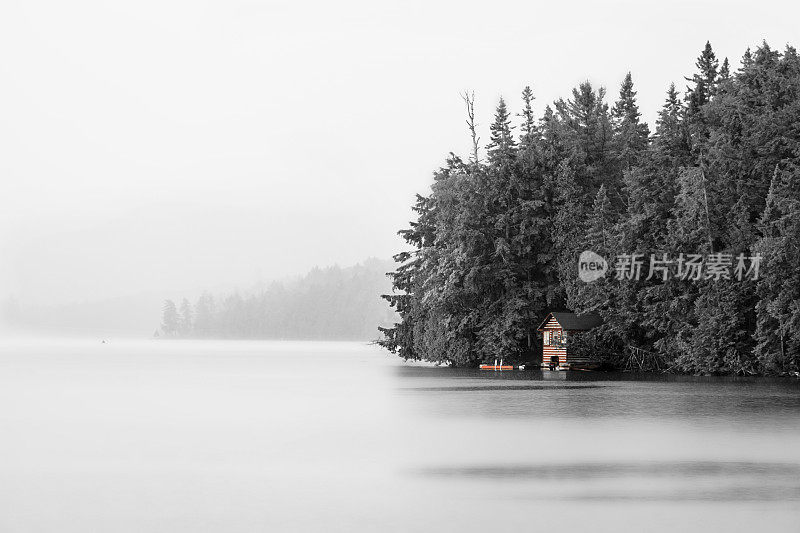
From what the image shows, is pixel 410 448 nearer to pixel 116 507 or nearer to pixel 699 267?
pixel 116 507

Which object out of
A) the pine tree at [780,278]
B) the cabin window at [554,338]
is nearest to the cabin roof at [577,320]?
the cabin window at [554,338]

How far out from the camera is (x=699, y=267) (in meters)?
67.7

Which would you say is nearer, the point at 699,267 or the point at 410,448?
the point at 410,448

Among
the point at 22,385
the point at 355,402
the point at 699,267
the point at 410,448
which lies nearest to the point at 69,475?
the point at 410,448

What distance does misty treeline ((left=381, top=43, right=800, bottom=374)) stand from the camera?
65.5m

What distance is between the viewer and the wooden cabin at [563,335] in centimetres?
7694

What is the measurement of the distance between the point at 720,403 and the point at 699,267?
24054 mm
